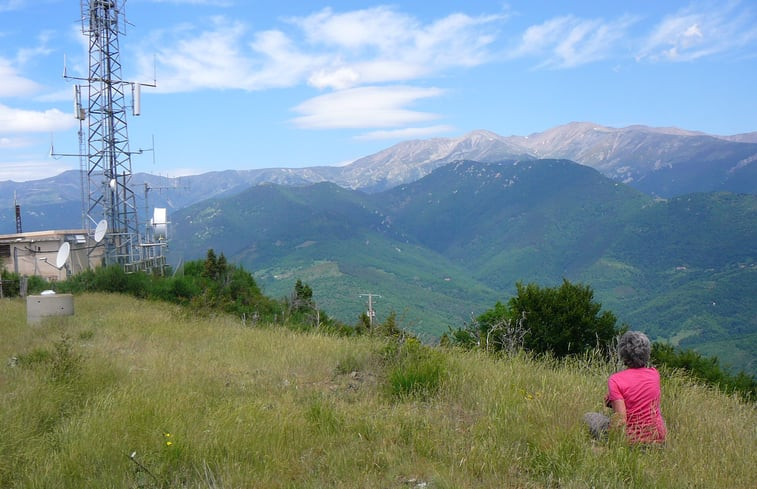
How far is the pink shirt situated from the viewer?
4.80 meters

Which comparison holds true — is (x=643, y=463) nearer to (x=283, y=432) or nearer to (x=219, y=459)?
(x=283, y=432)

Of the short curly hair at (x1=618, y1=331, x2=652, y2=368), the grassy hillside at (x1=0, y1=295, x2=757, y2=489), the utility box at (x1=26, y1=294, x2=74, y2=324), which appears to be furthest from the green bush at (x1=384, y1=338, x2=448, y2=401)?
the utility box at (x1=26, y1=294, x2=74, y2=324)

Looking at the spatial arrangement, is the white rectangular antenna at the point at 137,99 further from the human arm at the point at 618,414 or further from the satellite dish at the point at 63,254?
the human arm at the point at 618,414

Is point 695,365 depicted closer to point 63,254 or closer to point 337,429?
point 337,429

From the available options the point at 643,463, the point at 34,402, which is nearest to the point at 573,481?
the point at 643,463

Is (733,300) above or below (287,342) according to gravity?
below

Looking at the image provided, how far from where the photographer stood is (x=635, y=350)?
488 cm

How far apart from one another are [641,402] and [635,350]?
0.45m

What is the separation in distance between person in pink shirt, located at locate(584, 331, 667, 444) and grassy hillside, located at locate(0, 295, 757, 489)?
164mm

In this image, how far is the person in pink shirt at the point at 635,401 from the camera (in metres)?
4.79

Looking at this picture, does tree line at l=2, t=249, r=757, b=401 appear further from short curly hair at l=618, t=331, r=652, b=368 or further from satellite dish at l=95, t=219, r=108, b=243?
short curly hair at l=618, t=331, r=652, b=368

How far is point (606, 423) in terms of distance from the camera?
4867 millimetres

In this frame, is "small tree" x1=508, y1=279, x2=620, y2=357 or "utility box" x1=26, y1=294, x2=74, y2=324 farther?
"small tree" x1=508, y1=279, x2=620, y2=357

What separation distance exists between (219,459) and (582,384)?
4112 millimetres
